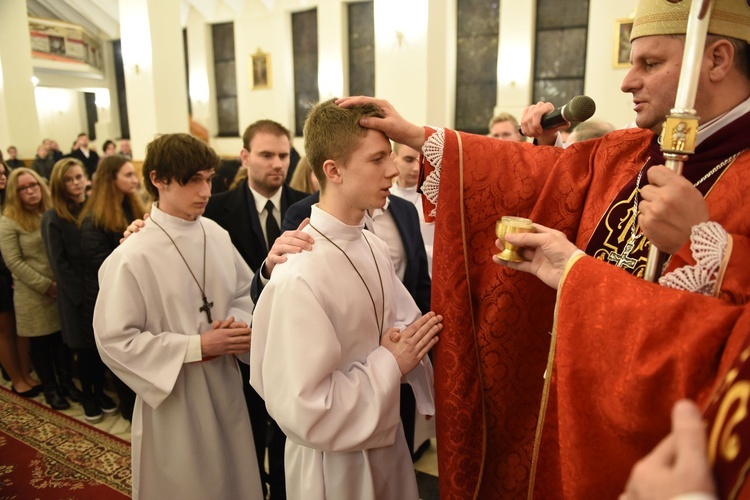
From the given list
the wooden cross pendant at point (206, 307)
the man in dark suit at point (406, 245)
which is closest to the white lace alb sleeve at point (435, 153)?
the man in dark suit at point (406, 245)

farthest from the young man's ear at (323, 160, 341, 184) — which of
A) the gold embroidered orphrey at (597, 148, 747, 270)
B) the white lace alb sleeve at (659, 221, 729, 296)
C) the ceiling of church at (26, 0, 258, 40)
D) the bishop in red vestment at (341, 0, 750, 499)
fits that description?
the ceiling of church at (26, 0, 258, 40)

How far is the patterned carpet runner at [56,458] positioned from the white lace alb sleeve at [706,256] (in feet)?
10.5

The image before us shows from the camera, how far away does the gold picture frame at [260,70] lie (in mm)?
14148

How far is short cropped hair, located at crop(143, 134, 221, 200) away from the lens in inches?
92.9

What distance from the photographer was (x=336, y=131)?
181 centimetres

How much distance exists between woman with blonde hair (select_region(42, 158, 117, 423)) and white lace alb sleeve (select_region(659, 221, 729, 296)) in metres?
3.99

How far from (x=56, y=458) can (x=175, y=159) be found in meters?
2.48

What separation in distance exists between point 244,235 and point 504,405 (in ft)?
6.28

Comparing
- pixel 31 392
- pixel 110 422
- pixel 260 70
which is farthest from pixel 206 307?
pixel 260 70

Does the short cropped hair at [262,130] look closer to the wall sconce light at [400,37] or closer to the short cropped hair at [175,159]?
the short cropped hair at [175,159]

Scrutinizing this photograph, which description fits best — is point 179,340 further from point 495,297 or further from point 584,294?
point 584,294

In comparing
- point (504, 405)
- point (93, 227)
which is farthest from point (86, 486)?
point (504, 405)

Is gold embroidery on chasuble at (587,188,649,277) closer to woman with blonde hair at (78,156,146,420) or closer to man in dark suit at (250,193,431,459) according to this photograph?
man in dark suit at (250,193,431,459)

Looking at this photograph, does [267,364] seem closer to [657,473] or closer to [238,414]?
[238,414]
